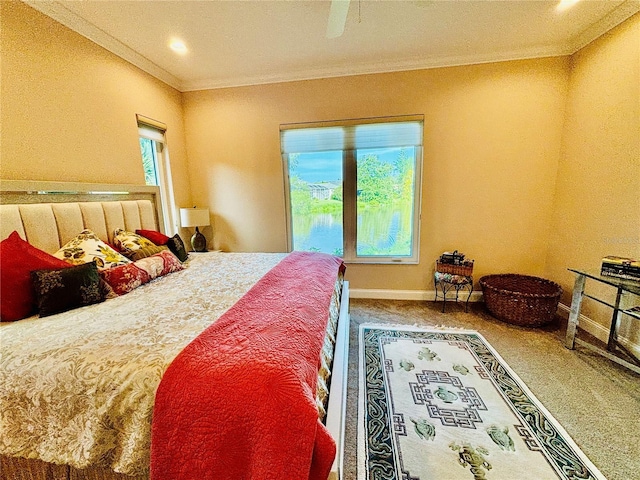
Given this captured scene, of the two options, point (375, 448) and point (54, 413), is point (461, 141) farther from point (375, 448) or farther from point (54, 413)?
point (54, 413)

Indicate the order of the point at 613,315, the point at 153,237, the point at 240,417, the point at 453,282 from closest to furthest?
1. the point at 240,417
2. the point at 613,315
3. the point at 153,237
4. the point at 453,282

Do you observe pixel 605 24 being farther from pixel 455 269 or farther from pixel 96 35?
pixel 96 35

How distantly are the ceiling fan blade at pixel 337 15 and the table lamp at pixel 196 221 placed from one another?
2427 mm

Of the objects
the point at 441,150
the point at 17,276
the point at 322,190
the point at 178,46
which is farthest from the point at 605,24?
the point at 17,276

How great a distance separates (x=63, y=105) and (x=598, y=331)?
196 inches

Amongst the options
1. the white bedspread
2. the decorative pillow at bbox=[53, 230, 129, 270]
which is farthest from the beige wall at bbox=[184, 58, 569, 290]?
the white bedspread

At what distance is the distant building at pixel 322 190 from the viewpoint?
332 centimetres

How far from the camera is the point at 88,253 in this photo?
178 centimetres

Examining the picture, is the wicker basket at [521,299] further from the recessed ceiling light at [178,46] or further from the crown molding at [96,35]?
the crown molding at [96,35]

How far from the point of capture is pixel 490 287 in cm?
278

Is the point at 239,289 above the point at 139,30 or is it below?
below

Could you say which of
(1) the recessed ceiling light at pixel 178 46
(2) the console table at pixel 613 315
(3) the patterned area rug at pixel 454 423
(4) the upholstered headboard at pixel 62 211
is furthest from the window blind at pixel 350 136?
(3) the patterned area rug at pixel 454 423

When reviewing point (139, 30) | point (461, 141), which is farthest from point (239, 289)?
point (461, 141)

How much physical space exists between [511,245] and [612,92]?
1.60 metres
